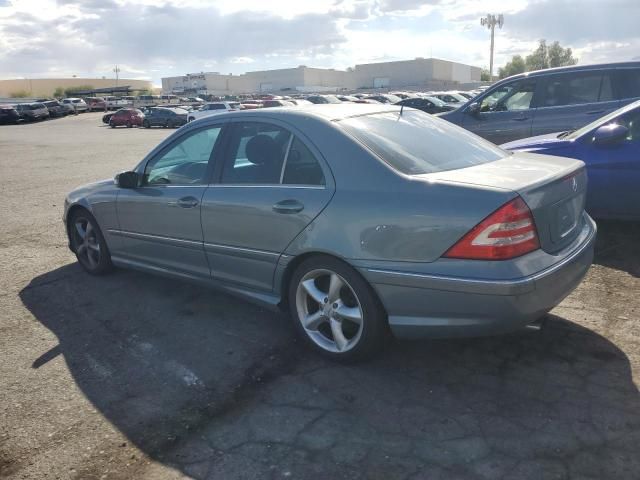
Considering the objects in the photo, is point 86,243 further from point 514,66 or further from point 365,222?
point 514,66

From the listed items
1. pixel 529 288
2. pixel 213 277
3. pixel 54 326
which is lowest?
pixel 54 326

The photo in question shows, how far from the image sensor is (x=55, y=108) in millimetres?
50156

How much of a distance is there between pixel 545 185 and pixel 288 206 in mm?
1536

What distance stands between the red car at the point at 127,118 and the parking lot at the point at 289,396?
36085 mm

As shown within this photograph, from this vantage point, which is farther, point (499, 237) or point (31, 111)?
point (31, 111)

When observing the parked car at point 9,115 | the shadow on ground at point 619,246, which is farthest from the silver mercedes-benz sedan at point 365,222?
the parked car at point 9,115

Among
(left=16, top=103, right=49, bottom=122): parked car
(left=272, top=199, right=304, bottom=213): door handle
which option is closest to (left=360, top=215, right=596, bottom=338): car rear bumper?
(left=272, top=199, right=304, bottom=213): door handle

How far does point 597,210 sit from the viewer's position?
5.59 meters

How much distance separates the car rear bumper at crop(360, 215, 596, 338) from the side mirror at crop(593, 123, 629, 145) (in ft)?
8.60

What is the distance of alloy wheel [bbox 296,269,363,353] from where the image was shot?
353 centimetres

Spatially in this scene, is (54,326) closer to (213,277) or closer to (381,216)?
(213,277)

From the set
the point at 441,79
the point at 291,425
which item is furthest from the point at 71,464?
the point at 441,79

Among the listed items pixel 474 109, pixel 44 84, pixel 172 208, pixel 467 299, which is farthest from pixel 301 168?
pixel 44 84

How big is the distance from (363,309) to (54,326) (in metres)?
2.54
